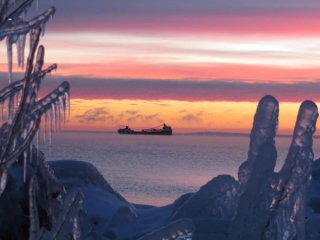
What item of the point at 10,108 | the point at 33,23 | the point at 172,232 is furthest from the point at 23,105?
the point at 172,232

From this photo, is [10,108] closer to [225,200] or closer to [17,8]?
[17,8]

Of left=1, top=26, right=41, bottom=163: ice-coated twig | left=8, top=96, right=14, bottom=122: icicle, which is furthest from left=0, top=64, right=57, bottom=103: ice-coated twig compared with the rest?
left=1, top=26, right=41, bottom=163: ice-coated twig

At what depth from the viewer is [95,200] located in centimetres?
1830

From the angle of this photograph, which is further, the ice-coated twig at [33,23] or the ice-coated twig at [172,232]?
the ice-coated twig at [172,232]

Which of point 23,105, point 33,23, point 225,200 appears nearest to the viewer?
point 23,105

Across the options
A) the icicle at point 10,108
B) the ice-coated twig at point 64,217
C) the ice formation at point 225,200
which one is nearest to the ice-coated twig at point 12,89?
the icicle at point 10,108

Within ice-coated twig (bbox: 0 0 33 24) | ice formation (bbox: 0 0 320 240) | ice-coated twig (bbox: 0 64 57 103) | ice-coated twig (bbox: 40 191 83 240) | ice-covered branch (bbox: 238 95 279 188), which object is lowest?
ice formation (bbox: 0 0 320 240)

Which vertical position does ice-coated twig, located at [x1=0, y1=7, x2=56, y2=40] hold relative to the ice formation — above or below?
above

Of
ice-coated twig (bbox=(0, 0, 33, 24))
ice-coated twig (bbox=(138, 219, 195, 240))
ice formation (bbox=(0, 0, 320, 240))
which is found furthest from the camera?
ice formation (bbox=(0, 0, 320, 240))

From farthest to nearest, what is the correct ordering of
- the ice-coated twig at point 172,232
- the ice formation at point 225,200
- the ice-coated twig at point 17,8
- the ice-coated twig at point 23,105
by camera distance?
the ice formation at point 225,200 → the ice-coated twig at point 172,232 → the ice-coated twig at point 17,8 → the ice-coated twig at point 23,105

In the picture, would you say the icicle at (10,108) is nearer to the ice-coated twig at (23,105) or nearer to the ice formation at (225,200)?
the ice-coated twig at (23,105)

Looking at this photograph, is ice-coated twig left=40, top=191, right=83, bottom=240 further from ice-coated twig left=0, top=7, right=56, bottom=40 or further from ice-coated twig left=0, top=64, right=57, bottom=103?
ice-coated twig left=0, top=7, right=56, bottom=40

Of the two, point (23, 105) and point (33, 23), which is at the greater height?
point (33, 23)

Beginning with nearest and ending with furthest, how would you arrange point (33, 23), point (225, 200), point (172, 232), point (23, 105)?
point (23, 105) → point (33, 23) → point (172, 232) → point (225, 200)
